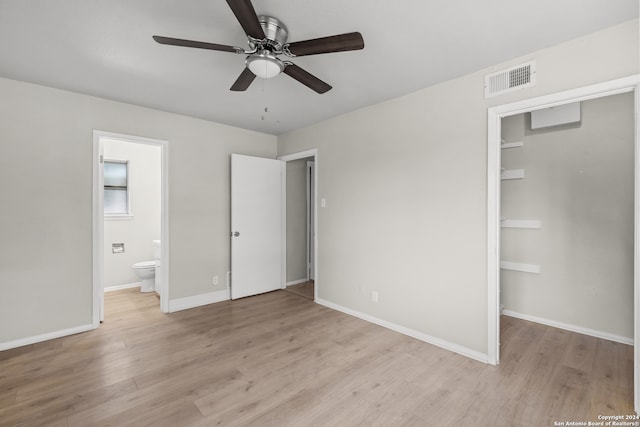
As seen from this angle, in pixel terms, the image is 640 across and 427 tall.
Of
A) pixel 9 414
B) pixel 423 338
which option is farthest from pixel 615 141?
pixel 9 414

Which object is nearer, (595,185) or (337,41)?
(337,41)

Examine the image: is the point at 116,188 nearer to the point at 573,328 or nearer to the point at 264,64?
the point at 264,64

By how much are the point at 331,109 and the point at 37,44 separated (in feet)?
8.42

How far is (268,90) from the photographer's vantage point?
2.94 m

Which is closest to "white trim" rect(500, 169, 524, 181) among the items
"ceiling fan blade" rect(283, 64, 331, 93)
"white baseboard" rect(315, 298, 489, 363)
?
"white baseboard" rect(315, 298, 489, 363)

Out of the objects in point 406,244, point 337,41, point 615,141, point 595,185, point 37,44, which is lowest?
point 406,244

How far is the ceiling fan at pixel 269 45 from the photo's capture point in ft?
5.14

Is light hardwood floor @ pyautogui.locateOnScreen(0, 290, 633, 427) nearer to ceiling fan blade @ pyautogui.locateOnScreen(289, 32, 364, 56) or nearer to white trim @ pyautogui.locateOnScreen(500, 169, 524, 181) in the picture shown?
white trim @ pyautogui.locateOnScreen(500, 169, 524, 181)

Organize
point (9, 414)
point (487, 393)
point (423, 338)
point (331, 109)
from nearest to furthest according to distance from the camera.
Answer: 1. point (9, 414)
2. point (487, 393)
3. point (423, 338)
4. point (331, 109)

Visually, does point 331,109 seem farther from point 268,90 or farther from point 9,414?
point 9,414

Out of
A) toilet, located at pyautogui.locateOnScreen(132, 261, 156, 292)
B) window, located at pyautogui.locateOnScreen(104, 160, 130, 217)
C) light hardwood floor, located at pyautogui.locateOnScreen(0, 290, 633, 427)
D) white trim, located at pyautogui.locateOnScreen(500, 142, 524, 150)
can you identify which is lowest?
light hardwood floor, located at pyautogui.locateOnScreen(0, 290, 633, 427)

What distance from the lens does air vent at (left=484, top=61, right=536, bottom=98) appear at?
225 centimetres

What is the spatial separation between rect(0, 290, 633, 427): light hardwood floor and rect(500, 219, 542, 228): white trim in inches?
43.3

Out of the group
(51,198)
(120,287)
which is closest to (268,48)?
(51,198)
